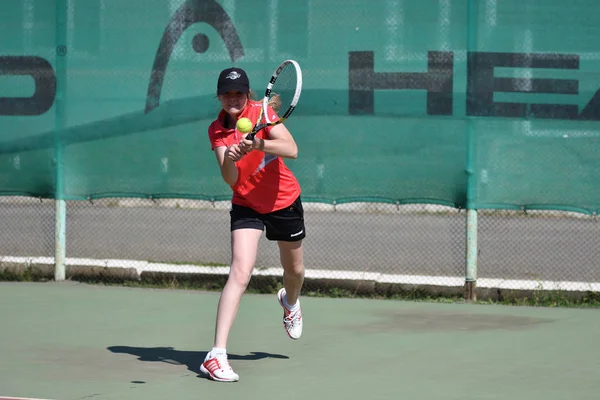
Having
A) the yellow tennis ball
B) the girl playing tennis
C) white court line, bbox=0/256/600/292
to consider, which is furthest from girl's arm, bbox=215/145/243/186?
white court line, bbox=0/256/600/292

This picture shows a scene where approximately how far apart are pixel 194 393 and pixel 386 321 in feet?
8.37

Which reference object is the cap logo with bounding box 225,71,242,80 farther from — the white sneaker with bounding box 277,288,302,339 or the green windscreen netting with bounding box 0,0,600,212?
the green windscreen netting with bounding box 0,0,600,212

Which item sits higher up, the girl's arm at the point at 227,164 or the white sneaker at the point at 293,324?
the girl's arm at the point at 227,164

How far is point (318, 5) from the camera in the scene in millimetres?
9008

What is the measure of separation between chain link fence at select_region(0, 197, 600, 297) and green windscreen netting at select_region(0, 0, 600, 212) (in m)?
0.51

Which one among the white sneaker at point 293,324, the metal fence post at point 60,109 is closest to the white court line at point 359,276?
the metal fence post at point 60,109

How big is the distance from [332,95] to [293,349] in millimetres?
2824

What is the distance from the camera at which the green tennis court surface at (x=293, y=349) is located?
5586 millimetres

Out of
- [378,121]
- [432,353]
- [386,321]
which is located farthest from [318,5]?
[432,353]

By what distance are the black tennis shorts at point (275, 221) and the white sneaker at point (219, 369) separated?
764 mm

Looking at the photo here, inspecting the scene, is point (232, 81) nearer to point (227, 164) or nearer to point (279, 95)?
point (227, 164)

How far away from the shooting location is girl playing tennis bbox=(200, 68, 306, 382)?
5824mm

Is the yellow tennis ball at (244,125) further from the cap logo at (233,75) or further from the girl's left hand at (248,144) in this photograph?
the cap logo at (233,75)

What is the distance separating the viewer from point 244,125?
579 cm
